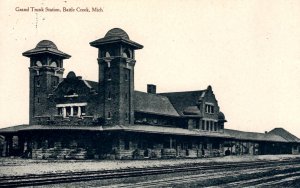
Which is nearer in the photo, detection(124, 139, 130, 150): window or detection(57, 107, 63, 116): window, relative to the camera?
detection(124, 139, 130, 150): window

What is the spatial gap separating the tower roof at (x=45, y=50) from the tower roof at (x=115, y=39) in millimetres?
5321

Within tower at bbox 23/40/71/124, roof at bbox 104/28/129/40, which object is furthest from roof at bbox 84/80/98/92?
roof at bbox 104/28/129/40

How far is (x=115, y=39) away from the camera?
42656 mm

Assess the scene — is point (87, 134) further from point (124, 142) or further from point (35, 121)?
point (35, 121)

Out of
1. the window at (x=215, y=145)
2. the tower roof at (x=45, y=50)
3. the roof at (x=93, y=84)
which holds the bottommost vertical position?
the window at (x=215, y=145)

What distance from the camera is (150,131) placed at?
42906 millimetres

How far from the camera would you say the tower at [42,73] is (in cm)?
4769

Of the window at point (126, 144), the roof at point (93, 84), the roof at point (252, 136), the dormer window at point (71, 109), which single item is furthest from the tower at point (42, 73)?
the roof at point (252, 136)

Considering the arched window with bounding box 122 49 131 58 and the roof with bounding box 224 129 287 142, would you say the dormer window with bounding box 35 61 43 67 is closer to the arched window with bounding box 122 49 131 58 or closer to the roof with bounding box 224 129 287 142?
the arched window with bounding box 122 49 131 58

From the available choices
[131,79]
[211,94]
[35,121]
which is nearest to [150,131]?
[131,79]

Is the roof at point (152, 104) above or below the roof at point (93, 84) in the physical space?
below

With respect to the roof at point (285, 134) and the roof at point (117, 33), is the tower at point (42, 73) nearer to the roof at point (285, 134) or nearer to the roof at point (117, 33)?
the roof at point (117, 33)

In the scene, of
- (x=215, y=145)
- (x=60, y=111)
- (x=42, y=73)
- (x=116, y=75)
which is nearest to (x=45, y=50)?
(x=42, y=73)

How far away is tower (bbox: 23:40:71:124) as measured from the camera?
4769 cm
